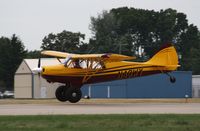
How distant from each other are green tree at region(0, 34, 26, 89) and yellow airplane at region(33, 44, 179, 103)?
6493cm

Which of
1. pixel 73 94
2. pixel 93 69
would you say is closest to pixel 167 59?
pixel 93 69

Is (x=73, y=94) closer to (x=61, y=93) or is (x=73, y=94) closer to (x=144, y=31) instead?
(x=61, y=93)

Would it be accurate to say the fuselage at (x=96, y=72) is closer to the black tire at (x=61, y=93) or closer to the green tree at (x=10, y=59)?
the black tire at (x=61, y=93)

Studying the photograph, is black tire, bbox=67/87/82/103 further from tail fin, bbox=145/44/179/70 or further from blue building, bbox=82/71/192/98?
blue building, bbox=82/71/192/98

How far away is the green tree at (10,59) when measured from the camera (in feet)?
336

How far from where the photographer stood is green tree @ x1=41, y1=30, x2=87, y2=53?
433 ft

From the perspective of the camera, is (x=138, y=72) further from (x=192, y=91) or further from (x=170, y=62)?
(x=192, y=91)

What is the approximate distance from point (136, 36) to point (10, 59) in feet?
123

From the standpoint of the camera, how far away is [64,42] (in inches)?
5217

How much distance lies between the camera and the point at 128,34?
435 ft
